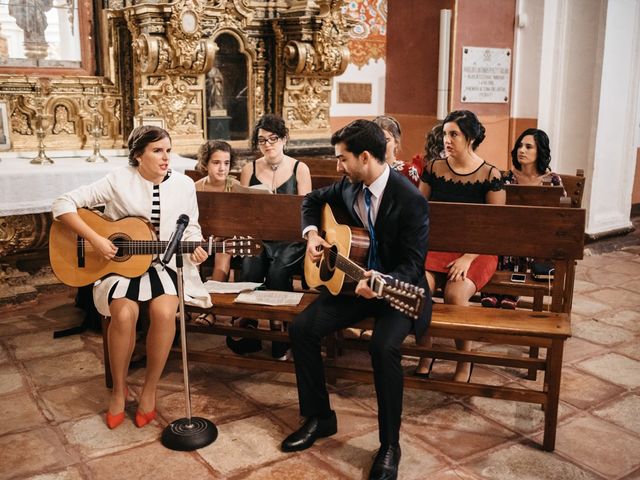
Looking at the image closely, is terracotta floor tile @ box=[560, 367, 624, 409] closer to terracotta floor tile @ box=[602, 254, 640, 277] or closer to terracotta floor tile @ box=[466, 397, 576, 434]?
terracotta floor tile @ box=[466, 397, 576, 434]

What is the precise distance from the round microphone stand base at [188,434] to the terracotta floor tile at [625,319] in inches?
124

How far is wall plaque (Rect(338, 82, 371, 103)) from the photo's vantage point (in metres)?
8.00

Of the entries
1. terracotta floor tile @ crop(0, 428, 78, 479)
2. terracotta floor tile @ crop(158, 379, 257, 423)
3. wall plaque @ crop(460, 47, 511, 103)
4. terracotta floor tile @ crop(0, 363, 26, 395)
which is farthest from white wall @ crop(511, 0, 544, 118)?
terracotta floor tile @ crop(0, 428, 78, 479)

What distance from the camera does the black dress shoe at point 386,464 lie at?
9.45 feet

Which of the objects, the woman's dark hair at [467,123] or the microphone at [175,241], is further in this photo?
the woman's dark hair at [467,123]

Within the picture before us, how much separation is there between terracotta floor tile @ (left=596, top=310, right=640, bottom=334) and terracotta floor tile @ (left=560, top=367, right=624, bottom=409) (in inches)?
42.7

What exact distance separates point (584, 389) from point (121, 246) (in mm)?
2603

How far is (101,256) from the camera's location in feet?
11.4

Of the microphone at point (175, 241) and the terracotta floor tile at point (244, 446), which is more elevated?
the microphone at point (175, 241)

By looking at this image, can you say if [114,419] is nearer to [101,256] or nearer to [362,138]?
[101,256]

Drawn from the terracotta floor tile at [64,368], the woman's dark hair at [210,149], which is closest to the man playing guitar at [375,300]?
the woman's dark hair at [210,149]

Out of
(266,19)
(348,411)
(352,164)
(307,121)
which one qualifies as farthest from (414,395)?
(266,19)

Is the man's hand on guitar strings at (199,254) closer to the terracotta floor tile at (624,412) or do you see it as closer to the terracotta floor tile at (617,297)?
the terracotta floor tile at (624,412)

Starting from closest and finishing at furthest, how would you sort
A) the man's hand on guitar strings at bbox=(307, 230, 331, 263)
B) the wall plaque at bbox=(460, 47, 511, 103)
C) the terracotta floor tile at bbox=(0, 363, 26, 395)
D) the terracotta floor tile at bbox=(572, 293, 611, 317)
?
the man's hand on guitar strings at bbox=(307, 230, 331, 263), the terracotta floor tile at bbox=(0, 363, 26, 395), the terracotta floor tile at bbox=(572, 293, 611, 317), the wall plaque at bbox=(460, 47, 511, 103)
